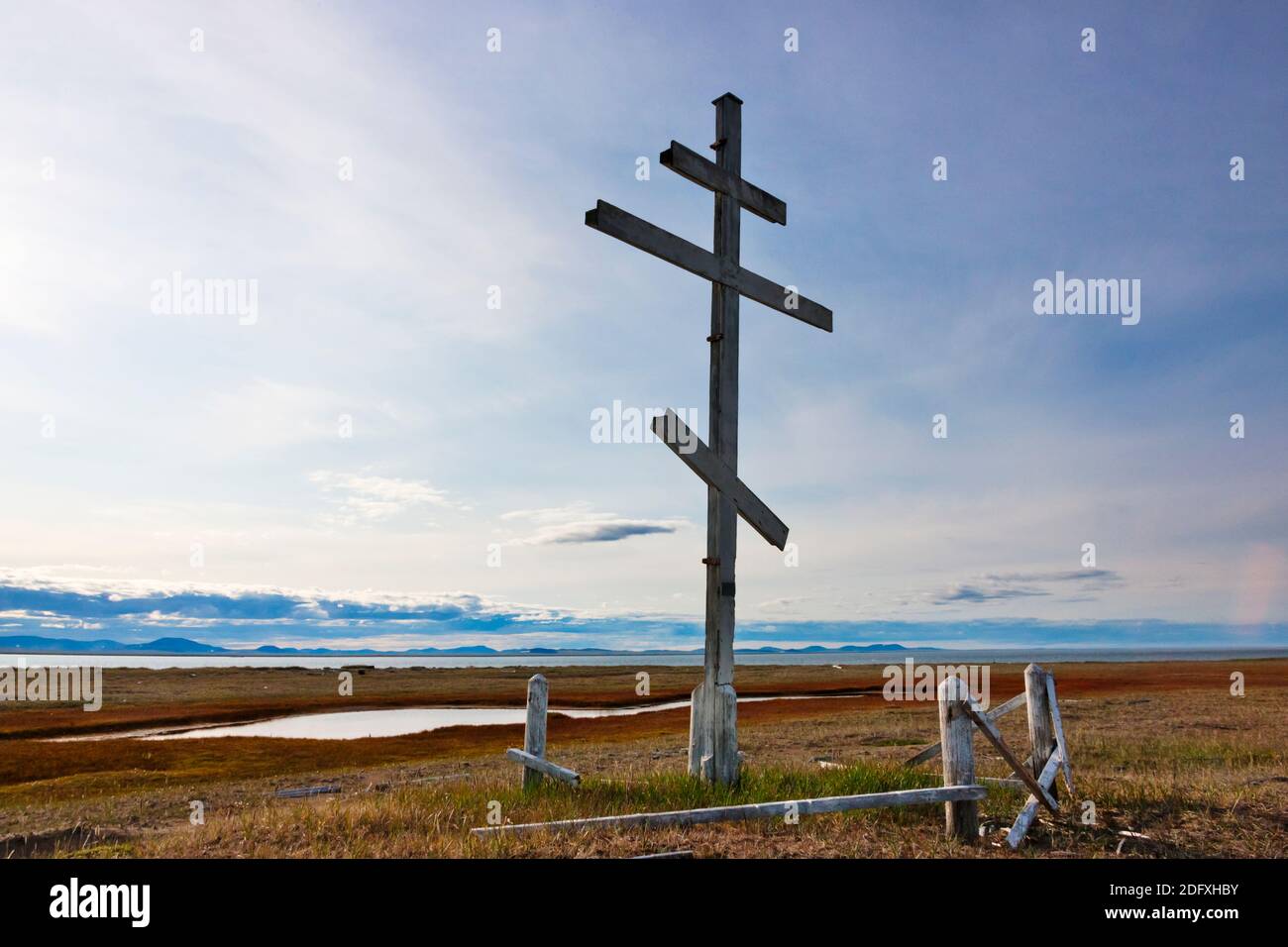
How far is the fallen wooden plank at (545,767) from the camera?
401 inches

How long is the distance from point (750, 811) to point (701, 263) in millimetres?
6584

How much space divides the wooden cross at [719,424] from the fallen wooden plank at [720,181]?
0.01m

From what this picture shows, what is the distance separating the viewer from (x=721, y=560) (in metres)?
10.2

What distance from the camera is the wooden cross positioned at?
387 inches

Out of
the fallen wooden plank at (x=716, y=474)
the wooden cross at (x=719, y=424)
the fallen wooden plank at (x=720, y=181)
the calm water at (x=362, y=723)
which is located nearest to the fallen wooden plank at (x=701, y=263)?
the wooden cross at (x=719, y=424)

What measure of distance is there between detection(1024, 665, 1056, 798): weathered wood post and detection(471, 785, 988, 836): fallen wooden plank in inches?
83.3

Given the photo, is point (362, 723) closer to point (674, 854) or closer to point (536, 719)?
point (536, 719)

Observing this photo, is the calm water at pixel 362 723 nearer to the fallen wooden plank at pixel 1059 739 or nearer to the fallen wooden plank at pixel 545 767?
the fallen wooden plank at pixel 545 767

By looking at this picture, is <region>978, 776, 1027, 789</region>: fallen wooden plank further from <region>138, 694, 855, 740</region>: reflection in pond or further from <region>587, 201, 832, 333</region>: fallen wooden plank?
<region>138, 694, 855, 740</region>: reflection in pond

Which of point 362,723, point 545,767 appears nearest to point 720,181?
point 545,767

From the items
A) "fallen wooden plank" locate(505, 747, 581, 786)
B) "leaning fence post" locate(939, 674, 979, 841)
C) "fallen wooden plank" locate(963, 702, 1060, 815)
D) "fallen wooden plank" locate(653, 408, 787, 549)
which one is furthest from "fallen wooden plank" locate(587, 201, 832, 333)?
"fallen wooden plank" locate(505, 747, 581, 786)
